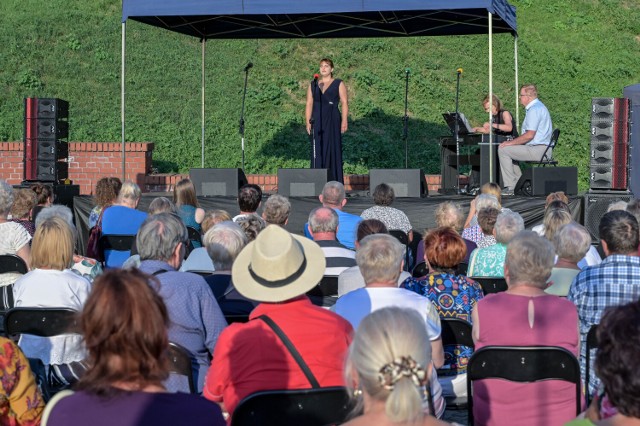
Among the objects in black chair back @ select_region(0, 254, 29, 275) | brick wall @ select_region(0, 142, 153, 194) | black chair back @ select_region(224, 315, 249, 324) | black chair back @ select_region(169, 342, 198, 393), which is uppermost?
brick wall @ select_region(0, 142, 153, 194)

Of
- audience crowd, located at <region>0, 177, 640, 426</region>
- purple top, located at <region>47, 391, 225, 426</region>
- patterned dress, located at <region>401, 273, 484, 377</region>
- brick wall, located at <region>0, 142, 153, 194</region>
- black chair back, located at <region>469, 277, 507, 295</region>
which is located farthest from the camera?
brick wall, located at <region>0, 142, 153, 194</region>

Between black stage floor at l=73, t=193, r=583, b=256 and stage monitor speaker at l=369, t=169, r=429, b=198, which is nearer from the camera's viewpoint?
black stage floor at l=73, t=193, r=583, b=256

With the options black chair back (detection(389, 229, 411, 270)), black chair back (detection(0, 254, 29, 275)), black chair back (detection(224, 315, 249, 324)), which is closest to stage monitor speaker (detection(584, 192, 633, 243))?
black chair back (detection(389, 229, 411, 270))

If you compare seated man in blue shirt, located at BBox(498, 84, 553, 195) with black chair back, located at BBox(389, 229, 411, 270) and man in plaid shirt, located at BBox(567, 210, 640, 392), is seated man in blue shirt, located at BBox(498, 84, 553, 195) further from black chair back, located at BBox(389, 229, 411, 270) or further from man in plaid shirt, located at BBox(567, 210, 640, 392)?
man in plaid shirt, located at BBox(567, 210, 640, 392)

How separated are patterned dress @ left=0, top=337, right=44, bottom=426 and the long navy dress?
9837 mm

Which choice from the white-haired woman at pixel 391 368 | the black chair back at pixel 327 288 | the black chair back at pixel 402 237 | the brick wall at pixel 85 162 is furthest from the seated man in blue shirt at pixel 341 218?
the brick wall at pixel 85 162

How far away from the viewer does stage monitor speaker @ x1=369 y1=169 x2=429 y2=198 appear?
12078 mm

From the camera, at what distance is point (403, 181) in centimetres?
1215

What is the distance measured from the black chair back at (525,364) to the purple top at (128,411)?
1.69m

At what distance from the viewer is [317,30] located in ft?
48.0

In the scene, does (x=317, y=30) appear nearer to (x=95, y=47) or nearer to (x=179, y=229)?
(x=95, y=47)

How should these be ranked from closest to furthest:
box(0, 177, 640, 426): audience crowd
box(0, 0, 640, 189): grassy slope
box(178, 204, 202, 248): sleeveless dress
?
box(0, 177, 640, 426): audience crowd < box(178, 204, 202, 248): sleeveless dress < box(0, 0, 640, 189): grassy slope

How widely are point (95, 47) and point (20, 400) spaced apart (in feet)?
62.1

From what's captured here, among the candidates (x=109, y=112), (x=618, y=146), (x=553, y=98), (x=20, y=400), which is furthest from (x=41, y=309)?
(x=553, y=98)
